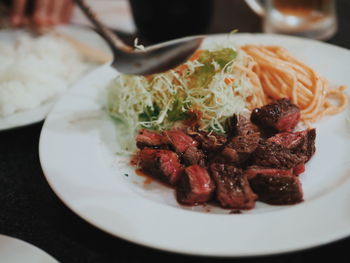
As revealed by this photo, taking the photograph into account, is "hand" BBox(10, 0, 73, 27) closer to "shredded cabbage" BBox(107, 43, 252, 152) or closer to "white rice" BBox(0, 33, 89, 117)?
"white rice" BBox(0, 33, 89, 117)

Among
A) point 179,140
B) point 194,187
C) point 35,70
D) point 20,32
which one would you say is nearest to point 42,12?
point 20,32

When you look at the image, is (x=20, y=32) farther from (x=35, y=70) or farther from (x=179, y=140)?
(x=179, y=140)

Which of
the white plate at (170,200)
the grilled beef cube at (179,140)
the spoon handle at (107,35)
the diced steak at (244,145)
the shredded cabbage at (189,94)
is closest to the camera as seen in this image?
the white plate at (170,200)

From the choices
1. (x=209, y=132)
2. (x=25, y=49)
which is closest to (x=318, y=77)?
(x=209, y=132)

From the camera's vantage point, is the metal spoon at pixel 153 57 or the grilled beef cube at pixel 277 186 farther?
the metal spoon at pixel 153 57

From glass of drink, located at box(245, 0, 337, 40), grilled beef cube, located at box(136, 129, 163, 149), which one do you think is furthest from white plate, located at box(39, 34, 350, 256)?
glass of drink, located at box(245, 0, 337, 40)

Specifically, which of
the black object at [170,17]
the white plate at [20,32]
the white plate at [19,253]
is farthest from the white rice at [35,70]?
the white plate at [19,253]

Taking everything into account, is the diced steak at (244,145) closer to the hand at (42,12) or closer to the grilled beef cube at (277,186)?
the grilled beef cube at (277,186)
